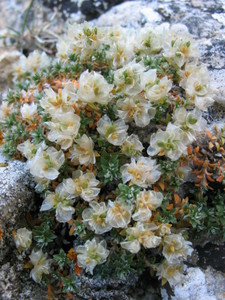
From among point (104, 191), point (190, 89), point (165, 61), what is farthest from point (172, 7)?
point (104, 191)

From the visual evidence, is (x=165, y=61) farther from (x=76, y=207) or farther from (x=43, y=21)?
(x=43, y=21)

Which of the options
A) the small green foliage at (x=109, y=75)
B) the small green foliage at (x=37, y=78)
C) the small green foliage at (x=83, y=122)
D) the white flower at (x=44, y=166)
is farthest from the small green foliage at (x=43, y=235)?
the small green foliage at (x=37, y=78)

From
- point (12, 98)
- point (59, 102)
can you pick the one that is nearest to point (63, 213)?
point (59, 102)

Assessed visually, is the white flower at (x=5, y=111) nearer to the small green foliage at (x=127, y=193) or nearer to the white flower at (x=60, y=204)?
the white flower at (x=60, y=204)

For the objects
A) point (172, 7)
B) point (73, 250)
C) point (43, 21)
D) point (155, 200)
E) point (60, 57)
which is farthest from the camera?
point (43, 21)

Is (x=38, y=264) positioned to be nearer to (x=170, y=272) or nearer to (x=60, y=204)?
(x=60, y=204)

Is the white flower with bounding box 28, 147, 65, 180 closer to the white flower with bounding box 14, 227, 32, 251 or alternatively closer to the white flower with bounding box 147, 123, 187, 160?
the white flower with bounding box 14, 227, 32, 251
